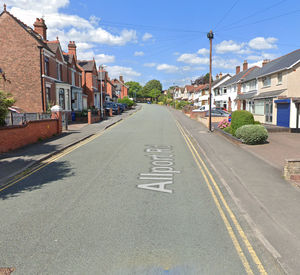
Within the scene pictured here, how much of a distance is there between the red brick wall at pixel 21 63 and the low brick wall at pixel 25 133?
8026 mm

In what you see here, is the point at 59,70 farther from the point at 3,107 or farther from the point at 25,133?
the point at 3,107

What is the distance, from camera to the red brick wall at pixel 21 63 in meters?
25.2

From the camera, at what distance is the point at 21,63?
25.6 meters

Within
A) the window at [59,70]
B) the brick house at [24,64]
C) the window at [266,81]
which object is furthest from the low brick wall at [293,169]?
the window at [59,70]

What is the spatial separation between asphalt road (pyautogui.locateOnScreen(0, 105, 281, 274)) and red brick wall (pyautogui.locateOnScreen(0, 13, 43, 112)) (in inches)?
725

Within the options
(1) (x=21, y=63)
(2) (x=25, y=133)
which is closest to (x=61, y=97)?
(1) (x=21, y=63)

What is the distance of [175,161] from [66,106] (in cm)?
2274

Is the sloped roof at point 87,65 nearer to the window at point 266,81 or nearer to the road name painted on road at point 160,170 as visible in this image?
the window at point 266,81

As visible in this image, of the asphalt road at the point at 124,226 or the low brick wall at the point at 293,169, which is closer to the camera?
the asphalt road at the point at 124,226

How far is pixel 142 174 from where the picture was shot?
955 centimetres

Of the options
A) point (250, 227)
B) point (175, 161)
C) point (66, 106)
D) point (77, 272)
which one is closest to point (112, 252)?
point (77, 272)

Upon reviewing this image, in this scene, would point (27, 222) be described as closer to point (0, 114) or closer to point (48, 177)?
point (48, 177)

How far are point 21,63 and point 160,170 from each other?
21761 millimetres

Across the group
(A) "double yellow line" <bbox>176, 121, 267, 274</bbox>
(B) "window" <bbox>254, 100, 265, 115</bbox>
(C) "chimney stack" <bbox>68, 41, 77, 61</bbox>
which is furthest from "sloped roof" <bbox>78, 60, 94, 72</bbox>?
(A) "double yellow line" <bbox>176, 121, 267, 274</bbox>
